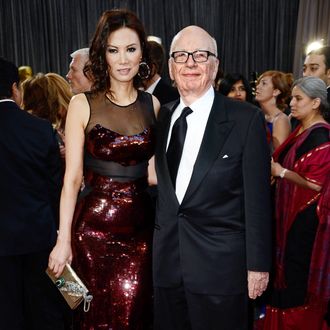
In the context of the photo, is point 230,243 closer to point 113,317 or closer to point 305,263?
point 113,317

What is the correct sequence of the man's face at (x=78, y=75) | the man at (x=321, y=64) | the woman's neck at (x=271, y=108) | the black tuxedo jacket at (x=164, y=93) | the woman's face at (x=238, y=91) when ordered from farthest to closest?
the woman's face at (x=238, y=91)
the woman's neck at (x=271, y=108)
the man at (x=321, y=64)
the man's face at (x=78, y=75)
the black tuxedo jacket at (x=164, y=93)

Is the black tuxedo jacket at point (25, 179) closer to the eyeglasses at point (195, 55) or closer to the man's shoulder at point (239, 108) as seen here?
the eyeglasses at point (195, 55)

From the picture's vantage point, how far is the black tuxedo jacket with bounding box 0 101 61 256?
2.32 meters

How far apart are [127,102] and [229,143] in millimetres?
679

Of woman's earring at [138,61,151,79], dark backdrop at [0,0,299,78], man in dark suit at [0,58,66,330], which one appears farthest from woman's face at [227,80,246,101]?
dark backdrop at [0,0,299,78]

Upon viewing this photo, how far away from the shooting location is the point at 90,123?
6.98ft

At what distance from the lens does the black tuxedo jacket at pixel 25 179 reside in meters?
2.32

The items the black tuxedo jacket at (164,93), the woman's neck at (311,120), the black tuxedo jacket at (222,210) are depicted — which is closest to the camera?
the black tuxedo jacket at (222,210)

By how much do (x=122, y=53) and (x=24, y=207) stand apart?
0.93m

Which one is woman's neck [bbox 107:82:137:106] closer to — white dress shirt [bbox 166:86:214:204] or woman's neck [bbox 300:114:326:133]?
white dress shirt [bbox 166:86:214:204]

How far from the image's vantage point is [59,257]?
82.7 inches

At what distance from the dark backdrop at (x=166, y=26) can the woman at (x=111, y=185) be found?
6.62 meters

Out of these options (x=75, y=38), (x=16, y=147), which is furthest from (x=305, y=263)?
(x=75, y=38)

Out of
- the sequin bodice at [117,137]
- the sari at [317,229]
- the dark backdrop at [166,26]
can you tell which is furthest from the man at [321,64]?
the dark backdrop at [166,26]
